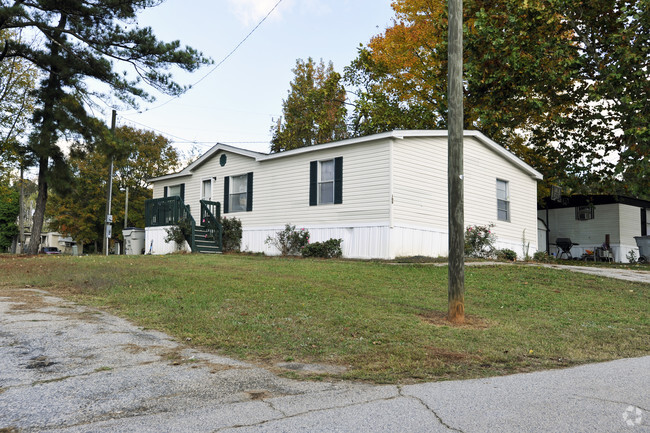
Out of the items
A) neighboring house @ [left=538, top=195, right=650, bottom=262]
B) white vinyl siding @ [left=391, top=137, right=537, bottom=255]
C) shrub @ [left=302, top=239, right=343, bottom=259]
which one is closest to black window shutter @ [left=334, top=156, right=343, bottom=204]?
shrub @ [left=302, top=239, right=343, bottom=259]

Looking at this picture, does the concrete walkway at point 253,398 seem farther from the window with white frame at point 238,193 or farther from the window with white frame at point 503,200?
the window with white frame at point 238,193

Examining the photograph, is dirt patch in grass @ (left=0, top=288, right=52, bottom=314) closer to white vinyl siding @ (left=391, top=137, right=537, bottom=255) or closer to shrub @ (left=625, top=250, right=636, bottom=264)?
white vinyl siding @ (left=391, top=137, right=537, bottom=255)

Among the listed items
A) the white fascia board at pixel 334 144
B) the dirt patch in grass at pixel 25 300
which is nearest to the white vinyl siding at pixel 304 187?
the white fascia board at pixel 334 144

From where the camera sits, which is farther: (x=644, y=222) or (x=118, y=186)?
(x=118, y=186)

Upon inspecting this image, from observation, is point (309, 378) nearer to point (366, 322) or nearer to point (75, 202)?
point (366, 322)

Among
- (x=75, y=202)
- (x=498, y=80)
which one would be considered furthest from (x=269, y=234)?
(x=75, y=202)

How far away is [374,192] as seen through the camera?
16.0 metres

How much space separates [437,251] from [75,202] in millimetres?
34507

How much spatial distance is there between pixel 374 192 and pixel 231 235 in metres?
6.68

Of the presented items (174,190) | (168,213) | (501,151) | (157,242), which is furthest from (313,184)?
(174,190)

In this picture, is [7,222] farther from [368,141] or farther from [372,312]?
[372,312]

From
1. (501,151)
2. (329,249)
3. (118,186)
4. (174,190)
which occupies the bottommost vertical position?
(329,249)

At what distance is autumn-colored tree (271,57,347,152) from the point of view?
3153cm

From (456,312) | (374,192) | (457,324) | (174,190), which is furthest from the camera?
(174,190)
